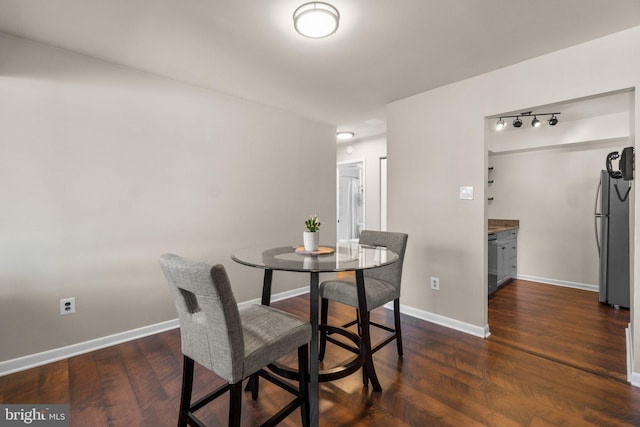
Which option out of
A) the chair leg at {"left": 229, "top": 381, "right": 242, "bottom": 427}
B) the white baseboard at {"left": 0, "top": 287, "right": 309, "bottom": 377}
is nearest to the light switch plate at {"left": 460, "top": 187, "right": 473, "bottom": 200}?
the chair leg at {"left": 229, "top": 381, "right": 242, "bottom": 427}

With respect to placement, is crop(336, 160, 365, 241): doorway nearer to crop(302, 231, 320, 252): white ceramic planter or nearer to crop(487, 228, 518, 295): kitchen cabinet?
crop(487, 228, 518, 295): kitchen cabinet

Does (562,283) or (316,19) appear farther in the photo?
(562,283)

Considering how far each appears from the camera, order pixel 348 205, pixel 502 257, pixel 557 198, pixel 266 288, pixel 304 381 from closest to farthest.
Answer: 1. pixel 304 381
2. pixel 266 288
3. pixel 502 257
4. pixel 557 198
5. pixel 348 205

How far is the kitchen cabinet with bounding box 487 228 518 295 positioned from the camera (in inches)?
148

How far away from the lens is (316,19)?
5.69 ft

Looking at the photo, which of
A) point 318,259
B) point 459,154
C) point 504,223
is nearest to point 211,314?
point 318,259

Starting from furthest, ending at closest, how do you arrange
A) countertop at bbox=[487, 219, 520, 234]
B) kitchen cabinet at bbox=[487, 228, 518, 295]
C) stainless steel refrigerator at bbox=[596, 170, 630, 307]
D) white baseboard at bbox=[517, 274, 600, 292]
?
countertop at bbox=[487, 219, 520, 234] < white baseboard at bbox=[517, 274, 600, 292] < kitchen cabinet at bbox=[487, 228, 518, 295] < stainless steel refrigerator at bbox=[596, 170, 630, 307]

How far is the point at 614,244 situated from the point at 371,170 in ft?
10.3

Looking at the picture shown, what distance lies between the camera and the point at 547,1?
169cm

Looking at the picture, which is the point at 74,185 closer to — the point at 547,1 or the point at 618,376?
the point at 547,1

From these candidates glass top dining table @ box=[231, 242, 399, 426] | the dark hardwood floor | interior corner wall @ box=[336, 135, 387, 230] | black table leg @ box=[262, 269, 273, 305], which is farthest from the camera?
interior corner wall @ box=[336, 135, 387, 230]

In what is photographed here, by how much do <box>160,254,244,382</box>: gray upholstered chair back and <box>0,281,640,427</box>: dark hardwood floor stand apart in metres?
0.65

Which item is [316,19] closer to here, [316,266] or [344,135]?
[316,266]

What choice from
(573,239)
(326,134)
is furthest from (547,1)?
(573,239)
